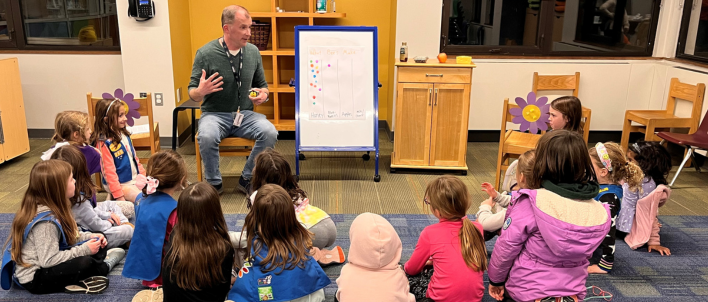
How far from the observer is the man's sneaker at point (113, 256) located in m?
2.83

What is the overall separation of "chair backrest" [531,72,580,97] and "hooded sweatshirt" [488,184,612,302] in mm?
3141

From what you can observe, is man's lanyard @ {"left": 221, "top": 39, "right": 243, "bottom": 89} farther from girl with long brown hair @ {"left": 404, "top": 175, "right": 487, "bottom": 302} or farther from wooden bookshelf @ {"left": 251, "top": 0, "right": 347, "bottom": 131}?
girl with long brown hair @ {"left": 404, "top": 175, "right": 487, "bottom": 302}

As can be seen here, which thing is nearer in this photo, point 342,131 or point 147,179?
point 147,179

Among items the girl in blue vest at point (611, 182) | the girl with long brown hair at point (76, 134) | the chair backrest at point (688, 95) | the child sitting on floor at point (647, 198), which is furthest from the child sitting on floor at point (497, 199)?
the chair backrest at point (688, 95)

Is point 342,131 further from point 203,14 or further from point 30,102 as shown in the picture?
point 30,102

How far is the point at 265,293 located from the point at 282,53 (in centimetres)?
345

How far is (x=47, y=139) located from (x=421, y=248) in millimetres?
4596

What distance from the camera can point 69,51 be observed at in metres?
5.33

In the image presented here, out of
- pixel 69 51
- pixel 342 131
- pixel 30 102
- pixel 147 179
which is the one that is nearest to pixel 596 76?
pixel 342 131

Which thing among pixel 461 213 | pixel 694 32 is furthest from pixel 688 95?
pixel 461 213

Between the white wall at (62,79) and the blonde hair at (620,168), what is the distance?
444 centimetres

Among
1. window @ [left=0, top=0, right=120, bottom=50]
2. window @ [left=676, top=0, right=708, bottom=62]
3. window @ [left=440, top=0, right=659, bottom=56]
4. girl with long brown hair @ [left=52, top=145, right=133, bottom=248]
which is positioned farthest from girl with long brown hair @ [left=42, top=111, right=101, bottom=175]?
window @ [left=676, top=0, right=708, bottom=62]

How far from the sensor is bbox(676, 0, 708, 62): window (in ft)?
16.9

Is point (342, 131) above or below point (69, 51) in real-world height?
below
